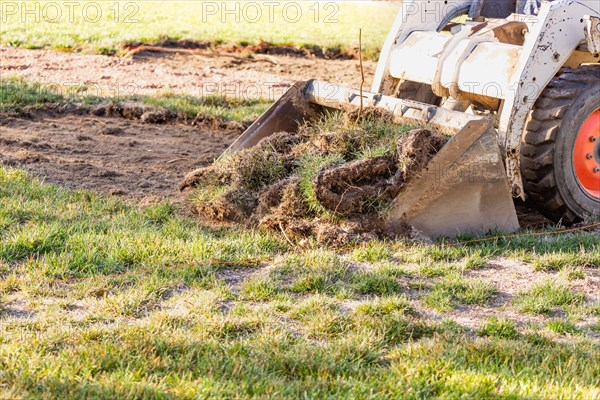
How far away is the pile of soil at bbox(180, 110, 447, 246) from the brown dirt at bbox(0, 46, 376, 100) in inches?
160

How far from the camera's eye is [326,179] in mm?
5910

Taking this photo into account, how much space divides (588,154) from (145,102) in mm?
5020

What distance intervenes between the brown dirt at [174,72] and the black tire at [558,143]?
485 cm

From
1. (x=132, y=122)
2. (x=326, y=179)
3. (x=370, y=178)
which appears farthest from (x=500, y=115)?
(x=132, y=122)

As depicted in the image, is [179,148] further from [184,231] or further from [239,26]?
[239,26]

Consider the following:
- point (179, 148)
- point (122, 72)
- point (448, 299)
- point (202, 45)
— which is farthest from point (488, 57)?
point (202, 45)

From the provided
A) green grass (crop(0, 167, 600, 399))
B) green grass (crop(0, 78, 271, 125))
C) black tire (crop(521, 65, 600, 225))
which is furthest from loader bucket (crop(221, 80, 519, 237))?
green grass (crop(0, 78, 271, 125))

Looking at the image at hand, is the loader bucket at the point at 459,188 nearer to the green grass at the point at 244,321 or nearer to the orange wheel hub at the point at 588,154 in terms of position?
the green grass at the point at 244,321

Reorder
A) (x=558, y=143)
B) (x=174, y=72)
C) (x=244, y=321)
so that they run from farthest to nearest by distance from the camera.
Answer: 1. (x=174, y=72)
2. (x=558, y=143)
3. (x=244, y=321)

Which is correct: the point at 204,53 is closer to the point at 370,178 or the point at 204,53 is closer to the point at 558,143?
the point at 370,178

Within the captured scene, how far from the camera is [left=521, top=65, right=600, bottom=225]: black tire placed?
6.29 metres

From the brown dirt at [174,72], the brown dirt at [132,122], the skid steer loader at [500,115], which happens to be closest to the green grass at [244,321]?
the skid steer loader at [500,115]

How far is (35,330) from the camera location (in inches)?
171

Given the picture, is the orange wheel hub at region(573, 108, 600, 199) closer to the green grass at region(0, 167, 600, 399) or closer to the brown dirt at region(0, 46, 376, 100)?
the green grass at region(0, 167, 600, 399)
